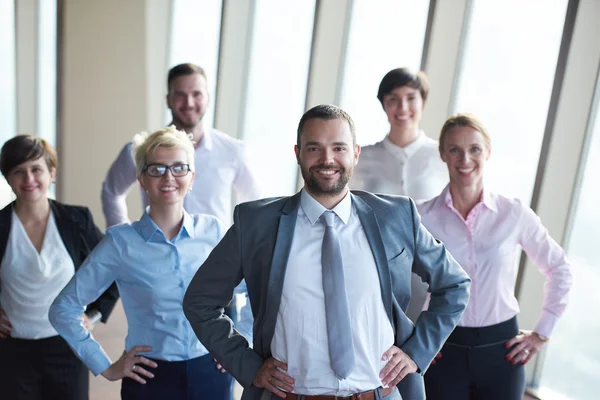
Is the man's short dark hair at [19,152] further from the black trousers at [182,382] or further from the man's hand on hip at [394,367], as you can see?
the man's hand on hip at [394,367]

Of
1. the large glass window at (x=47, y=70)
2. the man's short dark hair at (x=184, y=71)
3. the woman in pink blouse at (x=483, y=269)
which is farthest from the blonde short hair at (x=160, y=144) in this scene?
the large glass window at (x=47, y=70)

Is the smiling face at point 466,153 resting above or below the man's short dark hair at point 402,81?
below

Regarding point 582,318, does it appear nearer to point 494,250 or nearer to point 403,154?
point 403,154

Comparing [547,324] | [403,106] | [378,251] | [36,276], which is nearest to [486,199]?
[547,324]

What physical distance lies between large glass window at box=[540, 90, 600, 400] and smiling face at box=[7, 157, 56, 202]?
324cm

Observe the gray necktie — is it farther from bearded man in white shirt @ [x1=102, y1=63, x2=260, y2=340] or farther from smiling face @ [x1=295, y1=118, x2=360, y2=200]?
bearded man in white shirt @ [x1=102, y1=63, x2=260, y2=340]

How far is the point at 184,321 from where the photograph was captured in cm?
246

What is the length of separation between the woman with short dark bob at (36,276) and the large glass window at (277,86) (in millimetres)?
3685

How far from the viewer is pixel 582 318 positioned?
446 centimetres

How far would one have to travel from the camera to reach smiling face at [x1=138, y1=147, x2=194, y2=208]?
254 centimetres

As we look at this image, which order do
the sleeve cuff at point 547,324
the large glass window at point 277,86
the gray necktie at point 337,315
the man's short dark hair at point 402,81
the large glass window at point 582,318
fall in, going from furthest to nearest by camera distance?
the large glass window at point 277,86
the large glass window at point 582,318
the man's short dark hair at point 402,81
the sleeve cuff at point 547,324
the gray necktie at point 337,315

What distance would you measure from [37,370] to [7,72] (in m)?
6.25

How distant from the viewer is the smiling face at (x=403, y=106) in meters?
3.48

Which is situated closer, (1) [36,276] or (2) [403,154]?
(1) [36,276]
